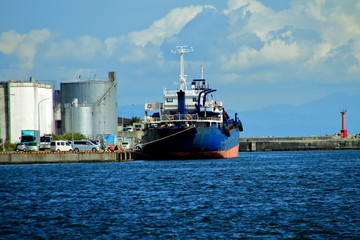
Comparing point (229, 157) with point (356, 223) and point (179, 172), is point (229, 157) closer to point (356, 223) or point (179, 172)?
point (179, 172)

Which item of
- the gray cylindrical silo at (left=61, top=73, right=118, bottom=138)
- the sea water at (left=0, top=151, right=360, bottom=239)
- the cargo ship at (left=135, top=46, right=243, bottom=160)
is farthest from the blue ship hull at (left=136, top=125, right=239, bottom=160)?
the gray cylindrical silo at (left=61, top=73, right=118, bottom=138)

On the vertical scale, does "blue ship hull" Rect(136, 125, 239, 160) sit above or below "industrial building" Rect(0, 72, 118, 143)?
below

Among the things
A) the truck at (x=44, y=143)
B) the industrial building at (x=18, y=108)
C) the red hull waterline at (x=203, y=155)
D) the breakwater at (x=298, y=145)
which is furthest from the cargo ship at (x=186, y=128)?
the breakwater at (x=298, y=145)

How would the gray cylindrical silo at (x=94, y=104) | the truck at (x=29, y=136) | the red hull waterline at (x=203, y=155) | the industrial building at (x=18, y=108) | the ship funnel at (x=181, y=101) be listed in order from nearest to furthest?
the red hull waterline at (x=203, y=155), the ship funnel at (x=181, y=101), the truck at (x=29, y=136), the industrial building at (x=18, y=108), the gray cylindrical silo at (x=94, y=104)

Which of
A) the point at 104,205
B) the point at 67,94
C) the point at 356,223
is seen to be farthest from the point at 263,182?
the point at 67,94

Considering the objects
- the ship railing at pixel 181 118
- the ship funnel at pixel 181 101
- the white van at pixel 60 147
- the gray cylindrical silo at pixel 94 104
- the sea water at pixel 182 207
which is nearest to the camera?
the sea water at pixel 182 207

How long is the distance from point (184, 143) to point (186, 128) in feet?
6.54

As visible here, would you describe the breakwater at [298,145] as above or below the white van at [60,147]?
below

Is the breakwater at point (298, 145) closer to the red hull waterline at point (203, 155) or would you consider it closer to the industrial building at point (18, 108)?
the industrial building at point (18, 108)

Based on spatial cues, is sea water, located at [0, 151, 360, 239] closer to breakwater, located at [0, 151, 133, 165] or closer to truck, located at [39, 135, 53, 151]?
breakwater, located at [0, 151, 133, 165]

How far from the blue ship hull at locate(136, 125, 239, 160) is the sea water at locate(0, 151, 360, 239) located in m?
21.6

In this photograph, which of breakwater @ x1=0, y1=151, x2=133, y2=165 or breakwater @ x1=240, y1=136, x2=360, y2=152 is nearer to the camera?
breakwater @ x1=0, y1=151, x2=133, y2=165

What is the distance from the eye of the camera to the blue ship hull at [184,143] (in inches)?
3098

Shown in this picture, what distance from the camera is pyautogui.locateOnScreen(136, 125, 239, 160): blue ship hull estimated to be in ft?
258
